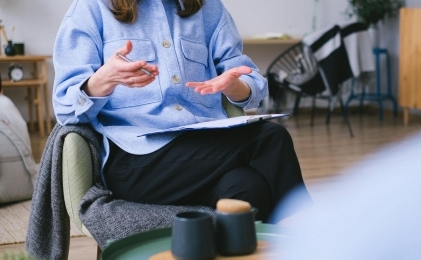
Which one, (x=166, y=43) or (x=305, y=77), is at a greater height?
(x=166, y=43)

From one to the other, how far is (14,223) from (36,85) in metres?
2.80

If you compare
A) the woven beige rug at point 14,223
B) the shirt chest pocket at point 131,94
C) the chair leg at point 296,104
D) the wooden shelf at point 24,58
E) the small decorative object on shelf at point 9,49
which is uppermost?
the shirt chest pocket at point 131,94

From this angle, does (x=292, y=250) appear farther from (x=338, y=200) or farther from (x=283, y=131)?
(x=338, y=200)

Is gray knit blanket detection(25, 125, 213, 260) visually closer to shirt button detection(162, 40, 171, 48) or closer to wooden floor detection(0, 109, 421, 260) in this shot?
shirt button detection(162, 40, 171, 48)

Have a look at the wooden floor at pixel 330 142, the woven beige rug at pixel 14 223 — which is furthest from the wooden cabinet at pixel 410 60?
the woven beige rug at pixel 14 223

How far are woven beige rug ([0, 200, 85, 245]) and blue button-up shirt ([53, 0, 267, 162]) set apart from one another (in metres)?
1.02

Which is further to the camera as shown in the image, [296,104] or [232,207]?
[296,104]

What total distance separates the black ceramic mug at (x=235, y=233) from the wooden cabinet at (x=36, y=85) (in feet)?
14.7

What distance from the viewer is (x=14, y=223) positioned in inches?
109

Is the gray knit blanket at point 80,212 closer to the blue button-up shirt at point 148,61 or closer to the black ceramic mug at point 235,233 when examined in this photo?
the blue button-up shirt at point 148,61

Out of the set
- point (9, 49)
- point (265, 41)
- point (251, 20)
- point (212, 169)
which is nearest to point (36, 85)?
point (9, 49)

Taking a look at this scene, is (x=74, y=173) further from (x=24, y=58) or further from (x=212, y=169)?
(x=24, y=58)

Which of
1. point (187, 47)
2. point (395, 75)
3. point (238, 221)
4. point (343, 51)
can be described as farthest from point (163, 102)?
point (395, 75)

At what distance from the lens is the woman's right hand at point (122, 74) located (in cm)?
143
